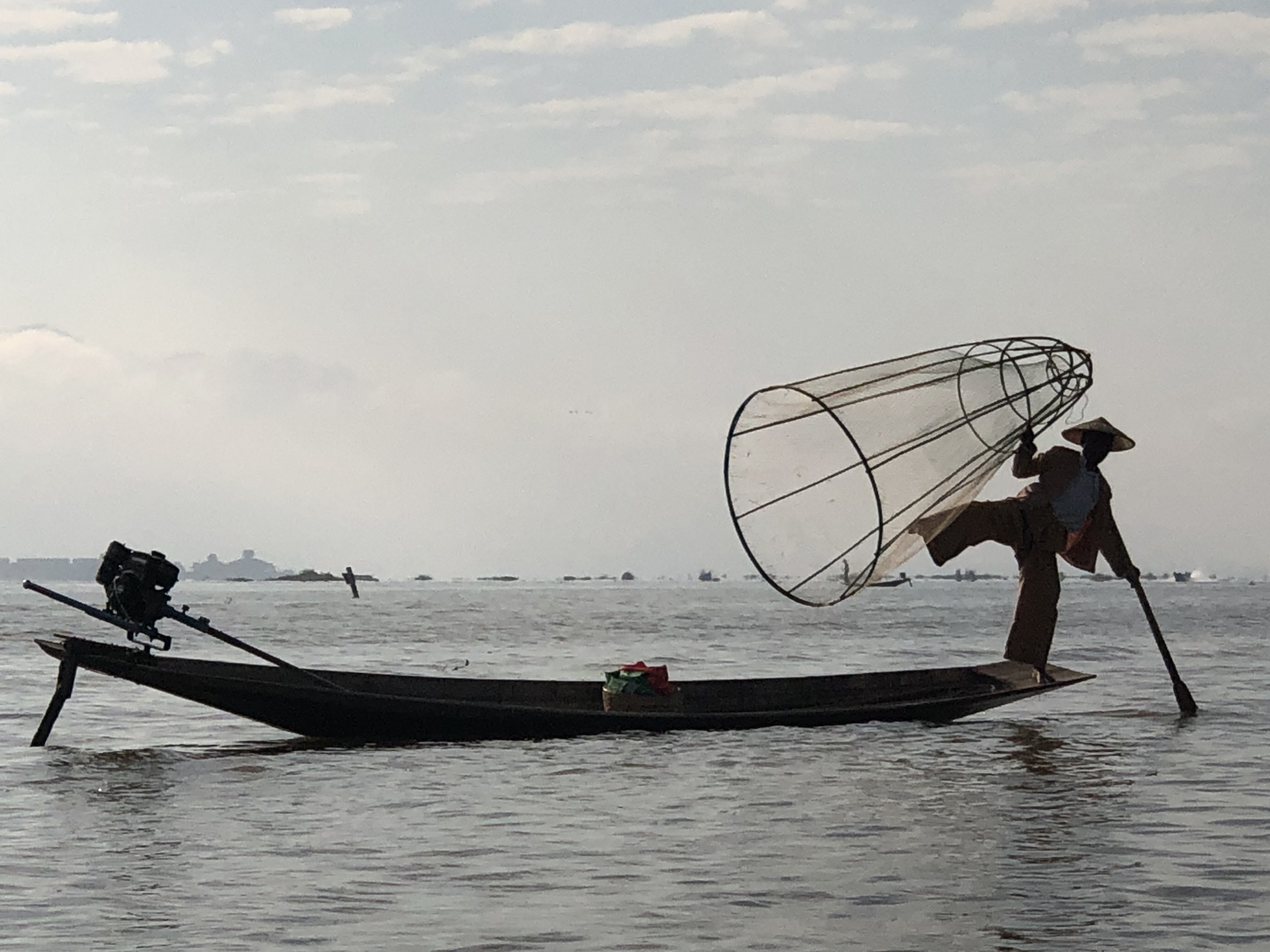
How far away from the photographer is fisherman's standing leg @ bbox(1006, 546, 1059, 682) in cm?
1586

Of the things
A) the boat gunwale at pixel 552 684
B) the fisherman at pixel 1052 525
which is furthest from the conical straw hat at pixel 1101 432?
the boat gunwale at pixel 552 684

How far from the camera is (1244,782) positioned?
13.0 meters

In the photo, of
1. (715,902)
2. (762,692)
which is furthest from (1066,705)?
(715,902)

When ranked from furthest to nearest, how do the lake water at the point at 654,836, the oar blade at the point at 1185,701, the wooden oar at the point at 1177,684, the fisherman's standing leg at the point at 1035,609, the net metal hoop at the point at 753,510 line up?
1. the oar blade at the point at 1185,701
2. the wooden oar at the point at 1177,684
3. the fisherman's standing leg at the point at 1035,609
4. the net metal hoop at the point at 753,510
5. the lake water at the point at 654,836

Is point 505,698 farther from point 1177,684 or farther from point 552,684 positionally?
point 1177,684

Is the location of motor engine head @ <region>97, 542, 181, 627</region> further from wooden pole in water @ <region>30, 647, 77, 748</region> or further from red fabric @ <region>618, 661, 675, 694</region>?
red fabric @ <region>618, 661, 675, 694</region>

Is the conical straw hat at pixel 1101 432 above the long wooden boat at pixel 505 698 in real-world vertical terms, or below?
above

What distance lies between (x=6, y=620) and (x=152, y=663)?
167ft

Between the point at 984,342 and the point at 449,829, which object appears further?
the point at 984,342

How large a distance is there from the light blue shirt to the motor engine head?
314 inches

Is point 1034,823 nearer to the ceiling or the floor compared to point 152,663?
nearer to the floor

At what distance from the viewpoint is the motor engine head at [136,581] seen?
1349 centimetres

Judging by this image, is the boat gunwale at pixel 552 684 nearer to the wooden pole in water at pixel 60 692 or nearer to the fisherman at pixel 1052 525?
the wooden pole in water at pixel 60 692

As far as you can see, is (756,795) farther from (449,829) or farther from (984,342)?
(984,342)
